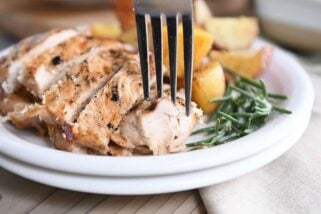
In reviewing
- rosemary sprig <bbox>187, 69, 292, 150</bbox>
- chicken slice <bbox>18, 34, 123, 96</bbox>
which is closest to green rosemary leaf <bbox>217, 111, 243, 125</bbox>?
rosemary sprig <bbox>187, 69, 292, 150</bbox>

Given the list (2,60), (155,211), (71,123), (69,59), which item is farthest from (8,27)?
(155,211)

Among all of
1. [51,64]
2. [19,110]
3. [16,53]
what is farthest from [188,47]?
[16,53]

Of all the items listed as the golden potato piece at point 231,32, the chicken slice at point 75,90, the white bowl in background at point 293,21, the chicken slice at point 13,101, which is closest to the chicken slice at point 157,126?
the chicken slice at point 75,90

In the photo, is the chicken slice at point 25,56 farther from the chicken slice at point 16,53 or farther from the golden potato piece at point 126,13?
the golden potato piece at point 126,13

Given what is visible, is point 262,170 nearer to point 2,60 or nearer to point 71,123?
point 71,123

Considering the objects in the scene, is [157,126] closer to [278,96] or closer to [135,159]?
[135,159]

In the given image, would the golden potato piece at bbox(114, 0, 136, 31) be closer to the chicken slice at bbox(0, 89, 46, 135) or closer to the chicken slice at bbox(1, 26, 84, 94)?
the chicken slice at bbox(1, 26, 84, 94)
